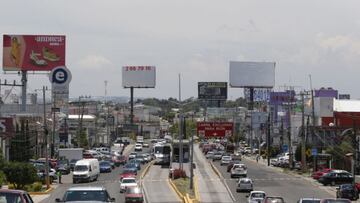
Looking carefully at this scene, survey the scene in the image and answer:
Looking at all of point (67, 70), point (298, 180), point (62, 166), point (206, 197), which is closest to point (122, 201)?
point (206, 197)

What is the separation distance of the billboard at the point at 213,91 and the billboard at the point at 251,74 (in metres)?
5.17

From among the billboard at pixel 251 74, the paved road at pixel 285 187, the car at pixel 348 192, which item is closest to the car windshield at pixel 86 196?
the paved road at pixel 285 187

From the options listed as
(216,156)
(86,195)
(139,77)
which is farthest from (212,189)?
(139,77)

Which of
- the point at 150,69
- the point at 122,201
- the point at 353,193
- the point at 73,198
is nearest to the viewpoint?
the point at 73,198

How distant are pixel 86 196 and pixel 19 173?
41.1 metres

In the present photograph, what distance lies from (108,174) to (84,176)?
60.9 feet

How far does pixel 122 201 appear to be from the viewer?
51531mm

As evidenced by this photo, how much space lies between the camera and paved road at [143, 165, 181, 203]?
54.1m

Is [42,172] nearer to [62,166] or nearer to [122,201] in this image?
[62,166]

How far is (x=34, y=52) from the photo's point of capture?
115m

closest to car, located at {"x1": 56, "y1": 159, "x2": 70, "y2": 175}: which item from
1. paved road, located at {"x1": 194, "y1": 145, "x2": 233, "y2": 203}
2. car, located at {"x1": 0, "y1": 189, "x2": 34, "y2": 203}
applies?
paved road, located at {"x1": 194, "y1": 145, "x2": 233, "y2": 203}

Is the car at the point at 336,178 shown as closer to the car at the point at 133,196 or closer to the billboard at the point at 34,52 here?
the car at the point at 133,196

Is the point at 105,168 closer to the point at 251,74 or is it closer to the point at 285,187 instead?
the point at 285,187

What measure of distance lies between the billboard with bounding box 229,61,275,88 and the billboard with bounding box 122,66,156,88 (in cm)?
2248
